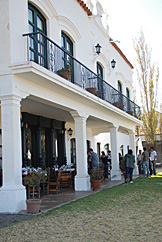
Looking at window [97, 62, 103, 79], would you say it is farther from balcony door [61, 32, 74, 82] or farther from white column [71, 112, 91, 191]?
white column [71, 112, 91, 191]

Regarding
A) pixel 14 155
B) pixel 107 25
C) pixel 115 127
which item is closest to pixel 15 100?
pixel 14 155

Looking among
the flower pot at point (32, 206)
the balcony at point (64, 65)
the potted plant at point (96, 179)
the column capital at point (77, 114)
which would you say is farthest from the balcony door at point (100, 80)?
the flower pot at point (32, 206)

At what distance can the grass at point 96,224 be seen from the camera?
559 cm

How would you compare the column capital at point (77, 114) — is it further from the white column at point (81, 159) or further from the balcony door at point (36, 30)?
the balcony door at point (36, 30)

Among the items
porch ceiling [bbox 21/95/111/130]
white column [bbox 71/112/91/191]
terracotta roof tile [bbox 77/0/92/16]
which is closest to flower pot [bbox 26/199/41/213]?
porch ceiling [bbox 21/95/111/130]

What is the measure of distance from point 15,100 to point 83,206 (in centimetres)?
343

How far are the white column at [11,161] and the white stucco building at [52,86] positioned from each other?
0.02 meters

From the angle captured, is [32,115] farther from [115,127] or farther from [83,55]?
[115,127]

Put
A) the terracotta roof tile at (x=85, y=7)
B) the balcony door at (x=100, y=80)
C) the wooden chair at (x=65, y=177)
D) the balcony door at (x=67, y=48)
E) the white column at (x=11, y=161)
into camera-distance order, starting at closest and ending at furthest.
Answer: the white column at (x=11, y=161) → the balcony door at (x=67, y=48) → the wooden chair at (x=65, y=177) → the terracotta roof tile at (x=85, y=7) → the balcony door at (x=100, y=80)

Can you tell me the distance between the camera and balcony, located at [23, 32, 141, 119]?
379 inches

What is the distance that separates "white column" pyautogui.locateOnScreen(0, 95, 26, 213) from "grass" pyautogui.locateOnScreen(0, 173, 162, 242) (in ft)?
3.10

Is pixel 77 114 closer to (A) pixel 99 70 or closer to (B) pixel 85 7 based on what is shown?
(B) pixel 85 7

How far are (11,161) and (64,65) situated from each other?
5.14 m

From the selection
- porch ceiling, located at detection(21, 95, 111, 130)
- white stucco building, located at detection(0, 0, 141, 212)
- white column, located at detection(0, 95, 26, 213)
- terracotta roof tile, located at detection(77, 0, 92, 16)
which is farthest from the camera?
terracotta roof tile, located at detection(77, 0, 92, 16)
